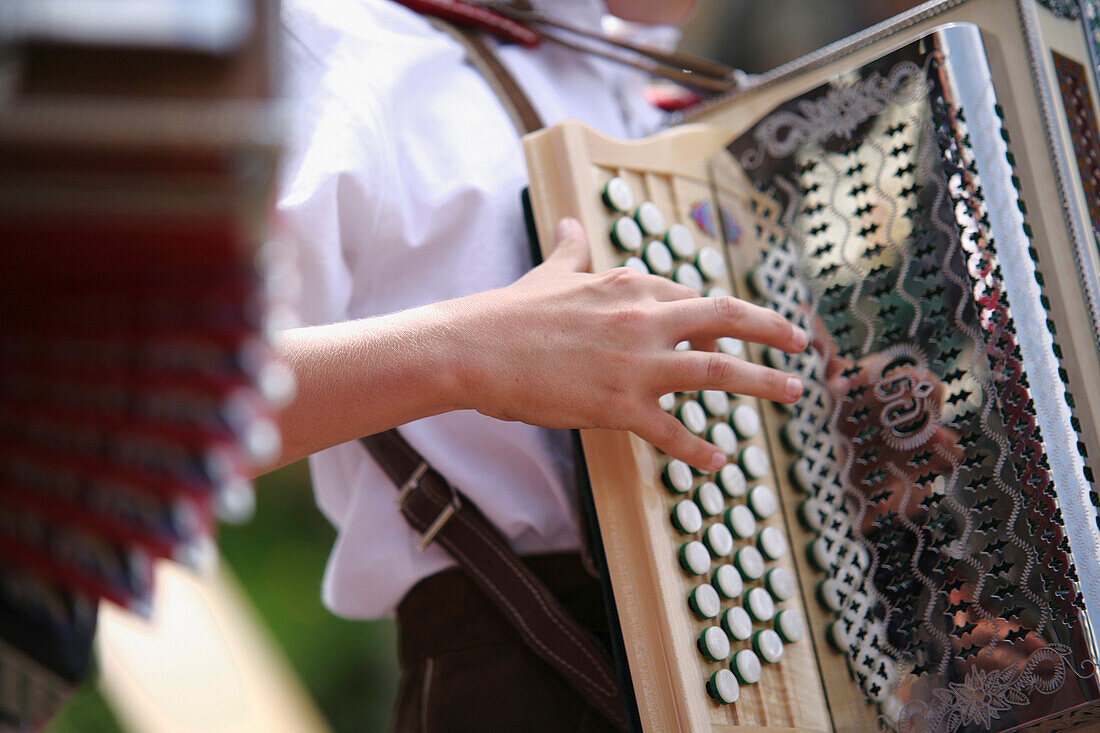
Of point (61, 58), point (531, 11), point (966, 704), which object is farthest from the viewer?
point (531, 11)

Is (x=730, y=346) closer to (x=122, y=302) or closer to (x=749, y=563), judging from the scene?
(x=749, y=563)

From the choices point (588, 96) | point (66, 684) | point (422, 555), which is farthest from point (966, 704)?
point (588, 96)

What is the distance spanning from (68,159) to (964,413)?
64 cm

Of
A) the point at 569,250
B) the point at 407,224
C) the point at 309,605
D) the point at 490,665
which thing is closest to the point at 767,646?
the point at 490,665

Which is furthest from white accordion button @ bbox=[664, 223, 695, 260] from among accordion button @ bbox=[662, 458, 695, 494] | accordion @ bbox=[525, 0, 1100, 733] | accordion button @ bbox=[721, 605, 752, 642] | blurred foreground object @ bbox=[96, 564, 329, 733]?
blurred foreground object @ bbox=[96, 564, 329, 733]

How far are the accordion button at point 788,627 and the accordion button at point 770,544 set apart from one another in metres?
0.05

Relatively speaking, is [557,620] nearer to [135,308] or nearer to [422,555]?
[422,555]

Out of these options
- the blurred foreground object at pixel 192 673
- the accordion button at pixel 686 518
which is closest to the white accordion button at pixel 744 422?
the accordion button at pixel 686 518

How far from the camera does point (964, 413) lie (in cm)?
68

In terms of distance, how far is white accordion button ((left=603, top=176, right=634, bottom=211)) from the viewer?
74 centimetres

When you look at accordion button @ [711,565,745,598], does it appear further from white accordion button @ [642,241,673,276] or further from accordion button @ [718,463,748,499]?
white accordion button @ [642,241,673,276]

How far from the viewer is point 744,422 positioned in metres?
0.76

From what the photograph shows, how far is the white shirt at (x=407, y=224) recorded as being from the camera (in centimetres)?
70

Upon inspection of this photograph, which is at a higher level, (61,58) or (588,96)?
Answer: (588,96)
